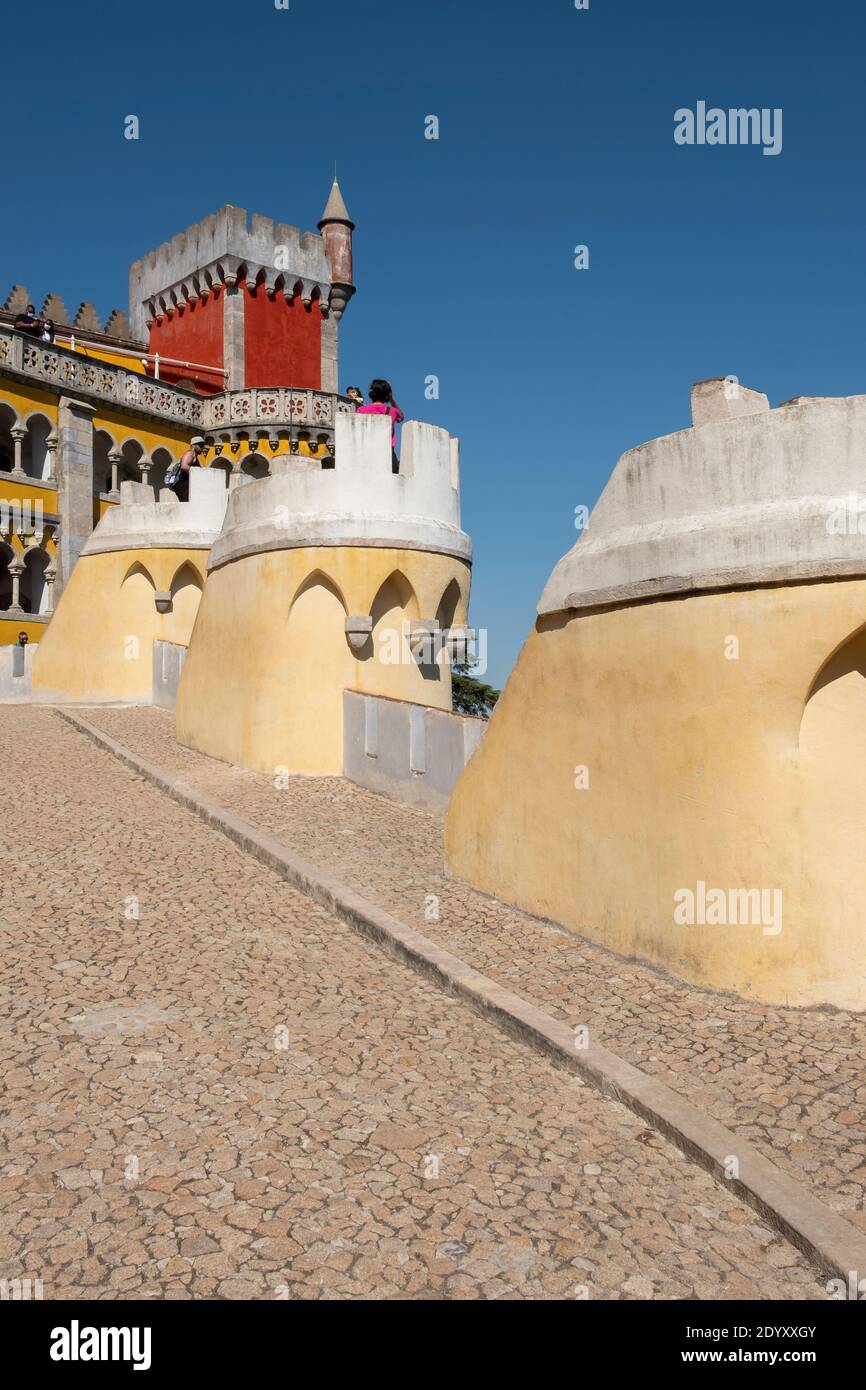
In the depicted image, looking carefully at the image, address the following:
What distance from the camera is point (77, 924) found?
709 cm

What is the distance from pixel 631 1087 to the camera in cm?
459

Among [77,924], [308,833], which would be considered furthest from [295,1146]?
[308,833]

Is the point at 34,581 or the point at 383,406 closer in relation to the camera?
the point at 383,406

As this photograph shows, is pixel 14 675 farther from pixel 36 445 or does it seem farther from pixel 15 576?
pixel 36 445

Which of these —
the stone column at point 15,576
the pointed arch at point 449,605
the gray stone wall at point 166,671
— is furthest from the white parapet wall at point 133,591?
the pointed arch at point 449,605

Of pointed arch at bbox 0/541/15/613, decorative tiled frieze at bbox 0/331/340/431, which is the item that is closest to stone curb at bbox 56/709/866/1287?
pointed arch at bbox 0/541/15/613

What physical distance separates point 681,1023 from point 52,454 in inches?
1131

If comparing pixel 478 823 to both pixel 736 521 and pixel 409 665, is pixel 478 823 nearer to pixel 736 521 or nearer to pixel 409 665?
pixel 736 521

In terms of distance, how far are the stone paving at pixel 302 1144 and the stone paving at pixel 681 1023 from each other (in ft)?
1.32

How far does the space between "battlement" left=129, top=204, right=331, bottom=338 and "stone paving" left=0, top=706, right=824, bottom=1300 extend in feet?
111

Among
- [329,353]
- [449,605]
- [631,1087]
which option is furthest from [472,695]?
[631,1087]

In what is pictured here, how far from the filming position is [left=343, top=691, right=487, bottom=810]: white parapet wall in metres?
11.1

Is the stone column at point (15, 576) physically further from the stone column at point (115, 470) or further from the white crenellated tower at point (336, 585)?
the white crenellated tower at point (336, 585)

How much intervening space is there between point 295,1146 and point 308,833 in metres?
5.92
